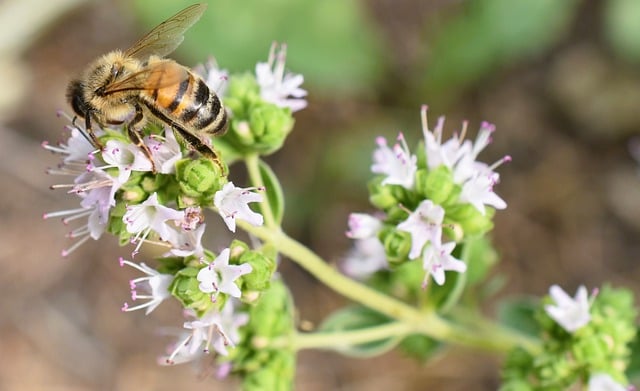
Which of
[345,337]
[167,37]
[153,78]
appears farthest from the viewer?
[345,337]

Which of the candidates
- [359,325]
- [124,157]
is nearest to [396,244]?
[359,325]

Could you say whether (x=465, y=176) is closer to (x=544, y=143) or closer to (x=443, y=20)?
(x=544, y=143)

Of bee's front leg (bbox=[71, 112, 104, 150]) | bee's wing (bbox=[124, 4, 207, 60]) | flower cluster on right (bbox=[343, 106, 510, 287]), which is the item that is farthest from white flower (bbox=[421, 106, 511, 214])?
bee's front leg (bbox=[71, 112, 104, 150])

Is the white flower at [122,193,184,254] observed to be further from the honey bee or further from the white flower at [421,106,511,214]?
the white flower at [421,106,511,214]

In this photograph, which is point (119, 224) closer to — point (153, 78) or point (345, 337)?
point (153, 78)

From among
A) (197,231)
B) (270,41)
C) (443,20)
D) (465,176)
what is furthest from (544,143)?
(197,231)

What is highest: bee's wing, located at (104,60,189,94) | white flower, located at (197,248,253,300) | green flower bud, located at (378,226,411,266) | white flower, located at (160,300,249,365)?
green flower bud, located at (378,226,411,266)
